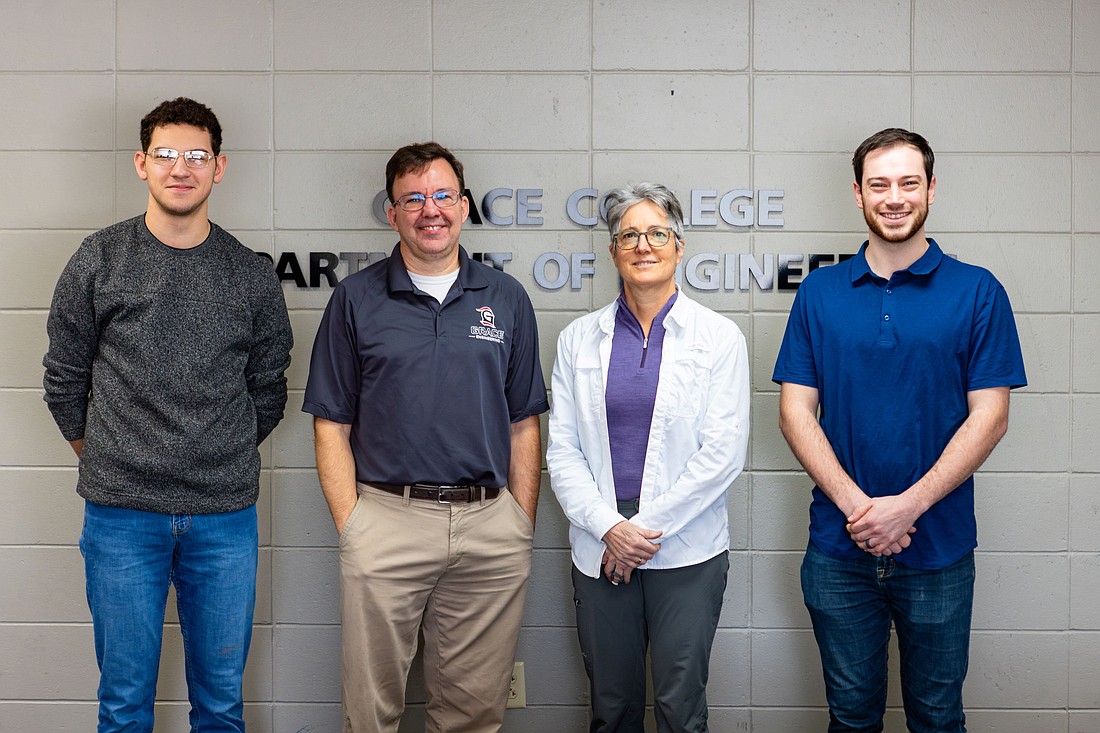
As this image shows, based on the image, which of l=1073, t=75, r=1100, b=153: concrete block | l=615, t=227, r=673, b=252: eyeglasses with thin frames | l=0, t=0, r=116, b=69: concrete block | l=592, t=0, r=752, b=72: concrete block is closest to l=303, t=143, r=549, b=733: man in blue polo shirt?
l=615, t=227, r=673, b=252: eyeglasses with thin frames

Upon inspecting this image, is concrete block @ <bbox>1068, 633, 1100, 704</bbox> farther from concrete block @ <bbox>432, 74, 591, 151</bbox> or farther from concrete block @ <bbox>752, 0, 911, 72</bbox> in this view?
concrete block @ <bbox>432, 74, 591, 151</bbox>

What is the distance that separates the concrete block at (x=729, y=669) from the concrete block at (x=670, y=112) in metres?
1.58

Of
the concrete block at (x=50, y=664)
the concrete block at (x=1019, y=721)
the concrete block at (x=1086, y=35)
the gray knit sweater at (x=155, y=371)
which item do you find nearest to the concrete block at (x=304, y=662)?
the concrete block at (x=50, y=664)

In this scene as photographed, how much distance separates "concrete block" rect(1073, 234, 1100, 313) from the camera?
2744 mm

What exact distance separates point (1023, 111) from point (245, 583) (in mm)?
2729

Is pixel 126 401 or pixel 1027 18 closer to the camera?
pixel 126 401

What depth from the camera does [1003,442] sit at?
9.04 feet

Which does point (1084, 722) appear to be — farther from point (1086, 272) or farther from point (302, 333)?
point (302, 333)

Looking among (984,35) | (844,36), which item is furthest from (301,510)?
(984,35)

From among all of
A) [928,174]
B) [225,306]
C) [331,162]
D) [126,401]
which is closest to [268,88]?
[331,162]

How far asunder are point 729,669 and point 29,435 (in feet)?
7.83

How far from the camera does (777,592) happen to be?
9.20ft

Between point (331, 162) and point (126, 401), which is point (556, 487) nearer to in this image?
point (126, 401)

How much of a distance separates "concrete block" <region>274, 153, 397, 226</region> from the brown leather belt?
0.84m
